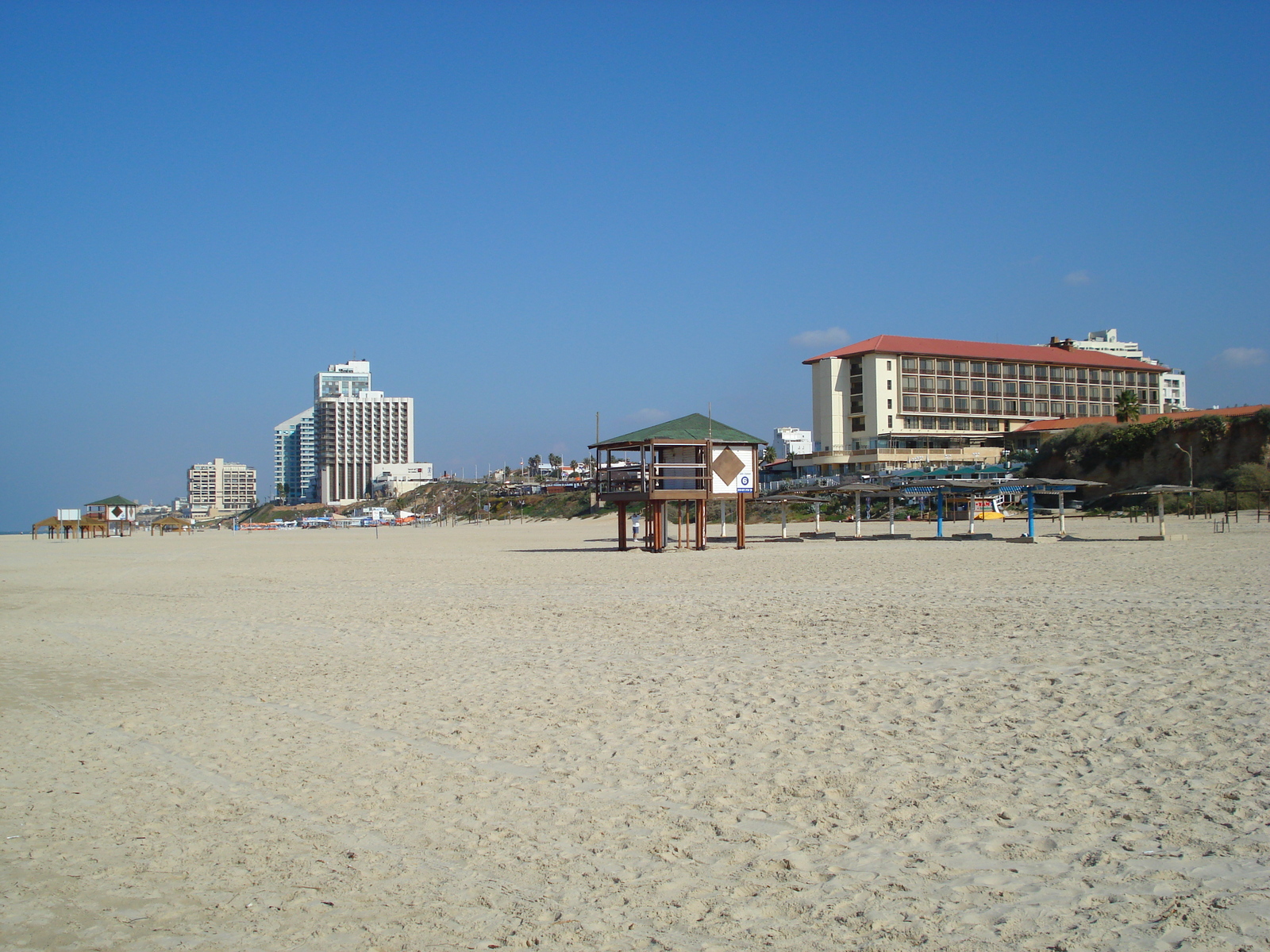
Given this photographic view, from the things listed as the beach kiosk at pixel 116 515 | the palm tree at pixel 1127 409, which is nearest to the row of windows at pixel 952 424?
the palm tree at pixel 1127 409

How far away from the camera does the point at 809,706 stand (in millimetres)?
7105

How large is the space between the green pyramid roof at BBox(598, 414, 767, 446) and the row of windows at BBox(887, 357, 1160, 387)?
5462 centimetres

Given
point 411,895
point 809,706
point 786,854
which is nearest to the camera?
point 411,895

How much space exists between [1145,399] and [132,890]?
9369 centimetres

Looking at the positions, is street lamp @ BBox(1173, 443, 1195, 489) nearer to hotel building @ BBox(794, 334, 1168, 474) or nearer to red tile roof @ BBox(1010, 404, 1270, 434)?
red tile roof @ BBox(1010, 404, 1270, 434)

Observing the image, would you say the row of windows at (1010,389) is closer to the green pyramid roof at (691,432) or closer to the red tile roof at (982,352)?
the red tile roof at (982,352)

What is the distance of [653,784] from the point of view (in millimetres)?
5398

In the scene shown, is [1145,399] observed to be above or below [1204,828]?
above

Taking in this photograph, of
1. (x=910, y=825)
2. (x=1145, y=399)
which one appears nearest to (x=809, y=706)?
(x=910, y=825)

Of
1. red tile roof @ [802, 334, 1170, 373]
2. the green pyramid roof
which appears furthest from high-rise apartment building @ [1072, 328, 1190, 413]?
the green pyramid roof

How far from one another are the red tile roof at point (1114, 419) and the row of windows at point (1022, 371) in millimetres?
4817

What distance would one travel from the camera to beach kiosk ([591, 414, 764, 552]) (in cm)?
2689

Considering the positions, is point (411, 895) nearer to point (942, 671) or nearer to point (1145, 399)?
point (942, 671)

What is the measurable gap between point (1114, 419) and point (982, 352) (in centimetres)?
1223
